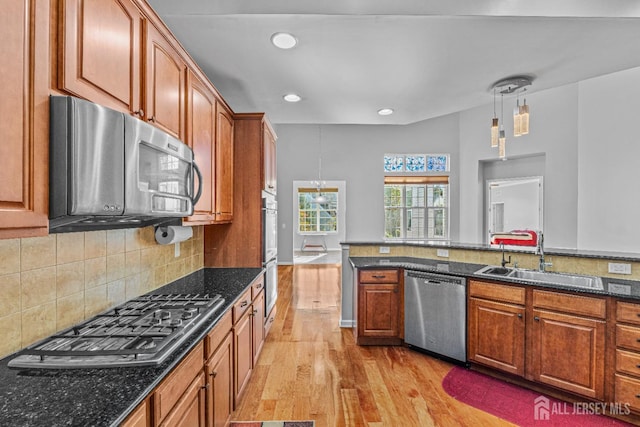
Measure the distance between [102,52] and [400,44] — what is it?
6.36ft

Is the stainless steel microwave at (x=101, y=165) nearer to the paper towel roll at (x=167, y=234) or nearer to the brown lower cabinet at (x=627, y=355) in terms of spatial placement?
the paper towel roll at (x=167, y=234)

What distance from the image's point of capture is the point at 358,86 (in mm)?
3055

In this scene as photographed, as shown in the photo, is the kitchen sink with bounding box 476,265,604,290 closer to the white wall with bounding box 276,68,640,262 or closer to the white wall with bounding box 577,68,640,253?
the white wall with bounding box 276,68,640,262

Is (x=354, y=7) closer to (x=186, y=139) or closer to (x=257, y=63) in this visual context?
(x=257, y=63)

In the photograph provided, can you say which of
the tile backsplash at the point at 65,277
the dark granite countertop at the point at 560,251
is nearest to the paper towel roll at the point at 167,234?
the tile backsplash at the point at 65,277

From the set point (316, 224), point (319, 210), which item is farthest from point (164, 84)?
point (316, 224)

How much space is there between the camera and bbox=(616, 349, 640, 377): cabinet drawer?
2018 mm

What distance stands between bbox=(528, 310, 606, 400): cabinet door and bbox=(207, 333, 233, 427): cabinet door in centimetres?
225

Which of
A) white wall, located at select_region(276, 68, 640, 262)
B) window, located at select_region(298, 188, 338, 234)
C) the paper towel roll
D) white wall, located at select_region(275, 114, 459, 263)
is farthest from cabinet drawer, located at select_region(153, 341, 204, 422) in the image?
window, located at select_region(298, 188, 338, 234)

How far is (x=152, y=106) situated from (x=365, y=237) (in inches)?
272

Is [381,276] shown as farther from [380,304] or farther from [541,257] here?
[541,257]

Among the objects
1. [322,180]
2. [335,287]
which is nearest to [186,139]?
[335,287]

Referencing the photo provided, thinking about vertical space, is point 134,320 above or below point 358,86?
below

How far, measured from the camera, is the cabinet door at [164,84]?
1523 mm
